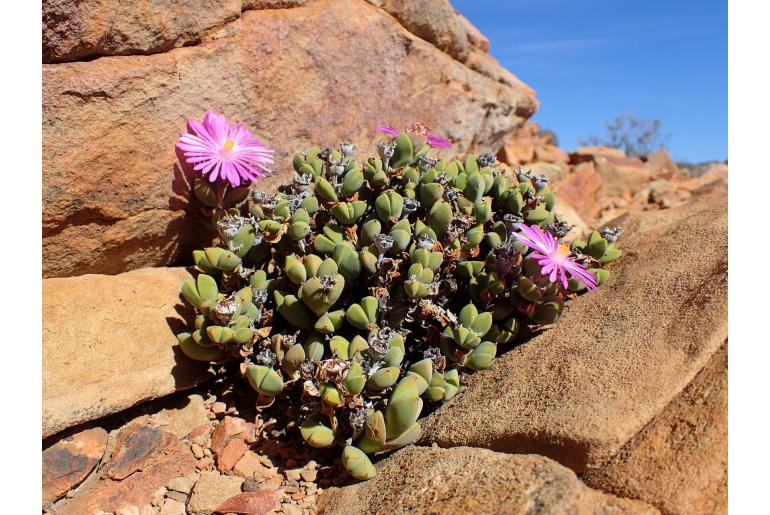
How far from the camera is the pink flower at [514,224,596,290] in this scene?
2.14 meters

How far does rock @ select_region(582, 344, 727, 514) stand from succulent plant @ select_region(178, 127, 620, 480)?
2.01 ft

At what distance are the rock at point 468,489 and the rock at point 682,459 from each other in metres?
0.05

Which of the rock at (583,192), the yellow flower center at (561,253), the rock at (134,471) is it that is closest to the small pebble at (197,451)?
the rock at (134,471)

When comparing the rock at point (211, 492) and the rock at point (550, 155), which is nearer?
the rock at point (211, 492)

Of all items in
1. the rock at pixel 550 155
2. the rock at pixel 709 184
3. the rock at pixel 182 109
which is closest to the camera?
the rock at pixel 182 109

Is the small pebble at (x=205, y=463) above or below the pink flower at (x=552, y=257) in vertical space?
below

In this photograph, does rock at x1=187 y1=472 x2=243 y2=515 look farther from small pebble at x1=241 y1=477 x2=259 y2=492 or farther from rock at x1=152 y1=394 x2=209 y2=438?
rock at x1=152 y1=394 x2=209 y2=438

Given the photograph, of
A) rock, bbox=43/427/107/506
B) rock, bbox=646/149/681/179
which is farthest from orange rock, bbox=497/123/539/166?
rock, bbox=43/427/107/506

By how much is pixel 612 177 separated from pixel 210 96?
4382mm

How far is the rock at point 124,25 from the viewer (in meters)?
2.20

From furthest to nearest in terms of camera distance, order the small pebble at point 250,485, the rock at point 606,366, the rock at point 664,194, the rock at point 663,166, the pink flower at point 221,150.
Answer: the rock at point 663,166 < the rock at point 664,194 < the pink flower at point 221,150 < the small pebble at point 250,485 < the rock at point 606,366

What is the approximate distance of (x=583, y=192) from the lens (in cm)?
525

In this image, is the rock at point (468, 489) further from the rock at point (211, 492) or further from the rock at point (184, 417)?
the rock at point (184, 417)

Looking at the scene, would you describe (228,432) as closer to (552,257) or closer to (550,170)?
(552,257)
